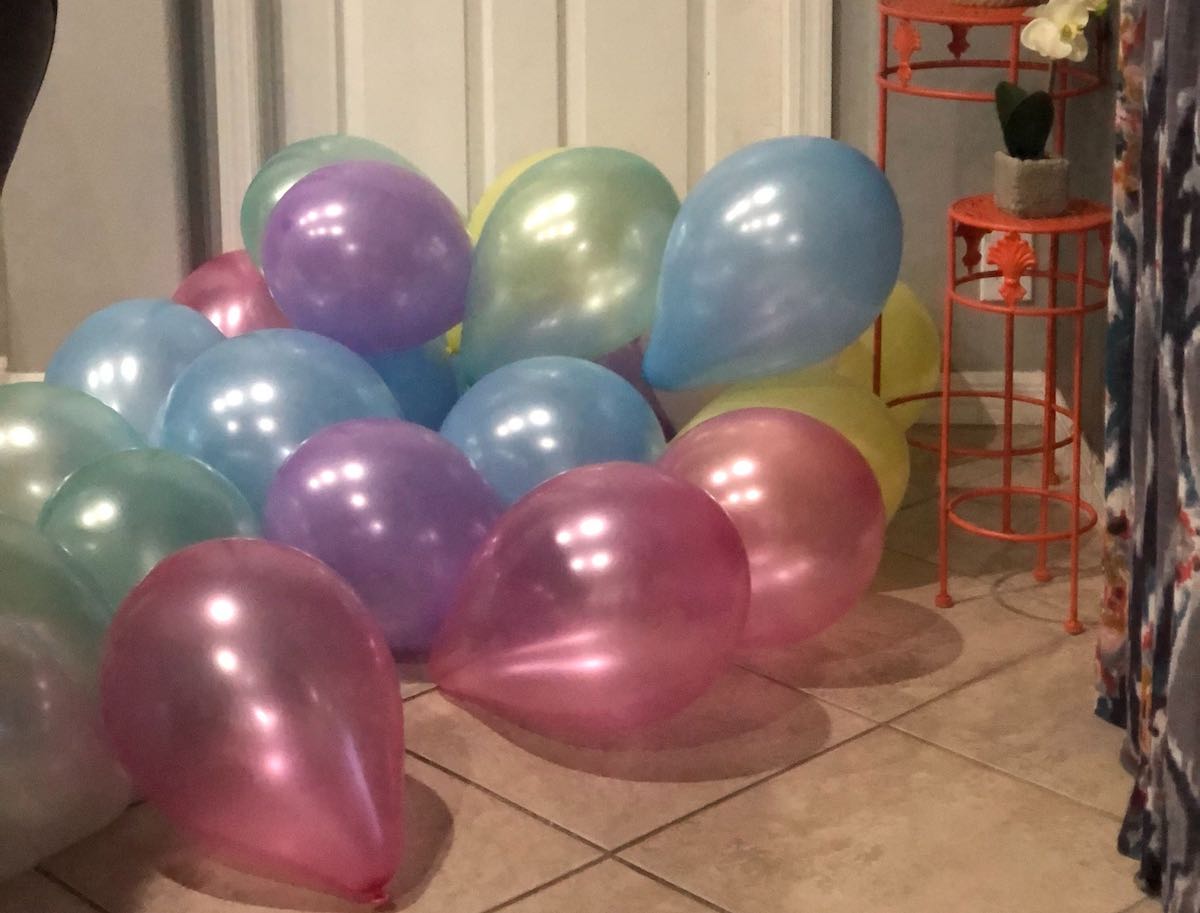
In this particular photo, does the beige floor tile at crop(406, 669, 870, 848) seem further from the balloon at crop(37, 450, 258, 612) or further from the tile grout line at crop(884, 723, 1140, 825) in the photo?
the balloon at crop(37, 450, 258, 612)

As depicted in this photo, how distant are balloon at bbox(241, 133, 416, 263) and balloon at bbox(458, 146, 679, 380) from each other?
288mm

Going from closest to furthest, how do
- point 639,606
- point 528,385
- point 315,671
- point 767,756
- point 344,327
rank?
1. point 315,671
2. point 639,606
3. point 767,756
4. point 528,385
5. point 344,327

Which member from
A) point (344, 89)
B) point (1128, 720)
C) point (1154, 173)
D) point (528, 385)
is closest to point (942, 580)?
point (1128, 720)

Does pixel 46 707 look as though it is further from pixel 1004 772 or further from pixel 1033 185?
pixel 1033 185

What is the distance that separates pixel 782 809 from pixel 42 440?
3.28 ft

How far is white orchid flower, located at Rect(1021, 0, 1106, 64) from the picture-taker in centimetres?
220

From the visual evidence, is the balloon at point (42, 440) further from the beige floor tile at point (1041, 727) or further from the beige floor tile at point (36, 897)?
the beige floor tile at point (1041, 727)

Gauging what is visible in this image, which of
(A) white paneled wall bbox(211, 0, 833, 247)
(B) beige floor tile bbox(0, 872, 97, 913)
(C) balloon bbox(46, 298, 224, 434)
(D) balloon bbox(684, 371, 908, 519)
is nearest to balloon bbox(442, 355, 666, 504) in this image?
(D) balloon bbox(684, 371, 908, 519)

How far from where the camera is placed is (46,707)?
1602 millimetres

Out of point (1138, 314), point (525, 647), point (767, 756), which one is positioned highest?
point (1138, 314)

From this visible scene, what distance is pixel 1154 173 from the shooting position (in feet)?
5.38

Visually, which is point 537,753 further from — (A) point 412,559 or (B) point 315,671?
(B) point 315,671

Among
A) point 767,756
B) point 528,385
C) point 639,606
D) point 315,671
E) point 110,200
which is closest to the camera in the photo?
point 315,671

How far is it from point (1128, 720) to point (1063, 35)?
91 centimetres
